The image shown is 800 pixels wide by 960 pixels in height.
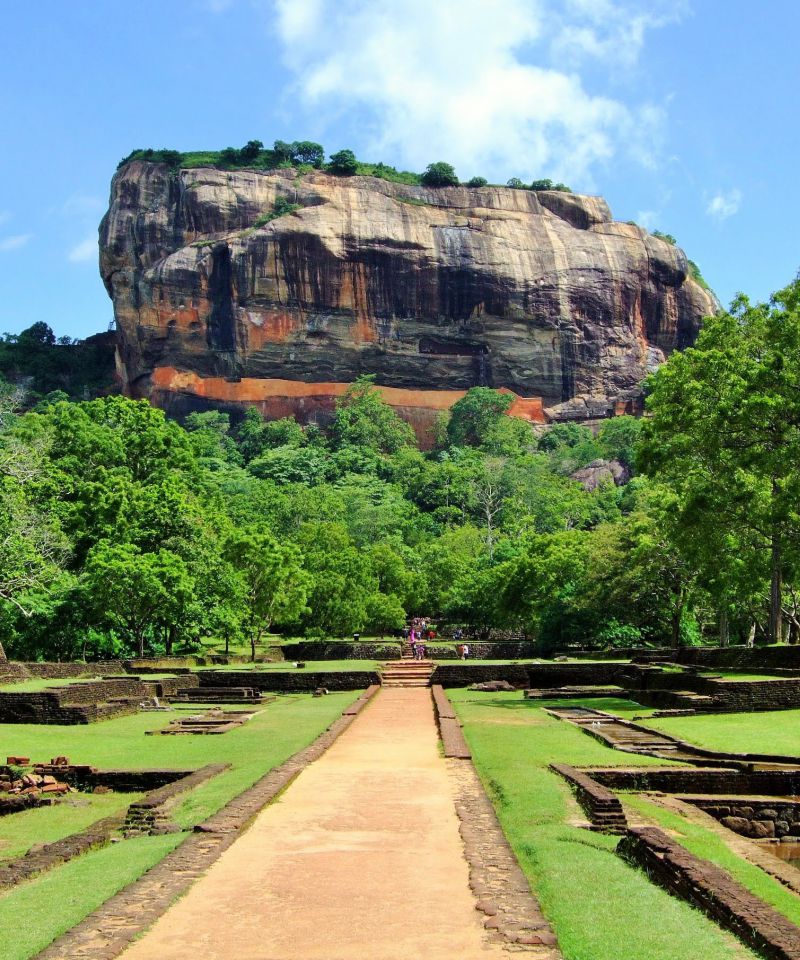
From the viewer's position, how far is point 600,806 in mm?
9883

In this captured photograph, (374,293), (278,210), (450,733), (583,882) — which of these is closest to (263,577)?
(450,733)

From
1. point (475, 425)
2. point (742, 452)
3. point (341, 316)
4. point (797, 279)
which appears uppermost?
point (341, 316)

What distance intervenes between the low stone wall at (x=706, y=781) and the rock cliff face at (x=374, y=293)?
85686mm

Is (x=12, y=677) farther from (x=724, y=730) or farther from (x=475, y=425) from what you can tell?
(x=475, y=425)

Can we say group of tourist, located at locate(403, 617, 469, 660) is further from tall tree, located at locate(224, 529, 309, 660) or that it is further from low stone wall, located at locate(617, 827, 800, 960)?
low stone wall, located at locate(617, 827, 800, 960)

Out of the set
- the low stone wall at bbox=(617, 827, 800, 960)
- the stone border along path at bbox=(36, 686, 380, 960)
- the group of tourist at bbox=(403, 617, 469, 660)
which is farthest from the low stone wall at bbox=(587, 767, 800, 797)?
the group of tourist at bbox=(403, 617, 469, 660)

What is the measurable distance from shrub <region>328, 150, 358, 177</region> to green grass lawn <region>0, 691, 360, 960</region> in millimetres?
84110

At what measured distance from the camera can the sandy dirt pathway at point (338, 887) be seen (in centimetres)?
604

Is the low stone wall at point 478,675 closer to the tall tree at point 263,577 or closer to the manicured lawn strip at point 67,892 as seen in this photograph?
the tall tree at point 263,577

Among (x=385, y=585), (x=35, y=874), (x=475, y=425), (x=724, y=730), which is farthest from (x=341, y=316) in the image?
(x=35, y=874)

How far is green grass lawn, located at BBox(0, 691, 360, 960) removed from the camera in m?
6.79

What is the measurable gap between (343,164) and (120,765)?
95.3 m

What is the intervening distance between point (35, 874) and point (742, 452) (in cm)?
2028

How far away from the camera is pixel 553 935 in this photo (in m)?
6.13
